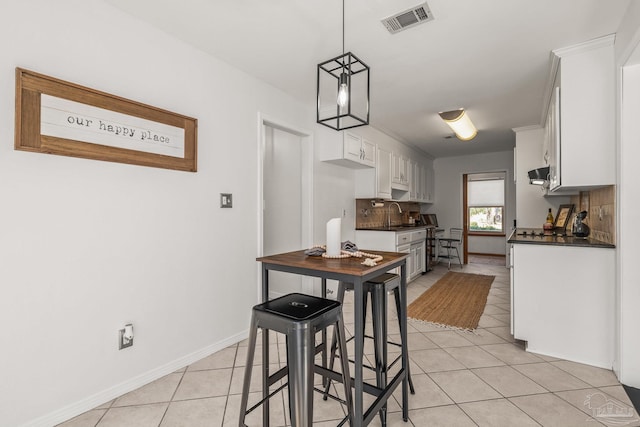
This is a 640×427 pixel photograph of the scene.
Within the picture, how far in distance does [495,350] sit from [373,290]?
1.59 m

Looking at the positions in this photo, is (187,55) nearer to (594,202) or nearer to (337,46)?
(337,46)

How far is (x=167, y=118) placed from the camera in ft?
7.23

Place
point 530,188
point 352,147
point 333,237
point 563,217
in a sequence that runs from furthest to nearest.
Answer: point 530,188
point 563,217
point 352,147
point 333,237

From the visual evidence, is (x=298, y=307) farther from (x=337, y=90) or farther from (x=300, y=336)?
(x=337, y=90)

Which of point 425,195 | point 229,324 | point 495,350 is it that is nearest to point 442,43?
point 495,350

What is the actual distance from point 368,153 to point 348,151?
70 cm

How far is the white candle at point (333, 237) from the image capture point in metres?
1.78

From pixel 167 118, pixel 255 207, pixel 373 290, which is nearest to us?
pixel 373 290

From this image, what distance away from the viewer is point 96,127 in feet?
6.05

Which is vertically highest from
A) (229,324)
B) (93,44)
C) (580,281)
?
(93,44)

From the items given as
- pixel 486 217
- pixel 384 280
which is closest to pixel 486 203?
pixel 486 217

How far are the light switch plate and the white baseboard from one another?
3.77 feet

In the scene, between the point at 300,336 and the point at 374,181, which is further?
the point at 374,181

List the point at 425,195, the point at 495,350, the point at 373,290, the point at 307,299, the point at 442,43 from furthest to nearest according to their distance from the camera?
1. the point at 425,195
2. the point at 495,350
3. the point at 442,43
4. the point at 373,290
5. the point at 307,299
